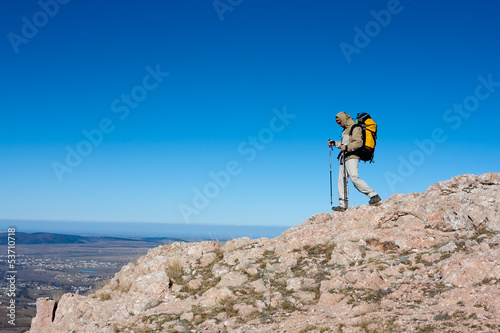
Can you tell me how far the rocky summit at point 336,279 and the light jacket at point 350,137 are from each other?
200 centimetres

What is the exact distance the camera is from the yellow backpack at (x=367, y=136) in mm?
11828

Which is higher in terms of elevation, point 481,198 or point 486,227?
point 481,198

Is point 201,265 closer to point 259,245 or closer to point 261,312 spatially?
point 259,245

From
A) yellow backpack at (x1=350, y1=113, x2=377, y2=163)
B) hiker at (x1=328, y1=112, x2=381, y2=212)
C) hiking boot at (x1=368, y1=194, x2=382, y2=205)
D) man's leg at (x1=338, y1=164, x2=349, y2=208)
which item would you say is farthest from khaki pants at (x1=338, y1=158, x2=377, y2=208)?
man's leg at (x1=338, y1=164, x2=349, y2=208)

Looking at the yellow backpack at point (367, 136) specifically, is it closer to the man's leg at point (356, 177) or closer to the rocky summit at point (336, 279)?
the man's leg at point (356, 177)

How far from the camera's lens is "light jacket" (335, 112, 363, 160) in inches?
462

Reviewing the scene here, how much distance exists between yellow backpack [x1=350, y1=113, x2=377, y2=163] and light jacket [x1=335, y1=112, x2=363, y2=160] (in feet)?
0.55

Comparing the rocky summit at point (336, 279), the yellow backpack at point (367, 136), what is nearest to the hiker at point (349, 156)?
the yellow backpack at point (367, 136)

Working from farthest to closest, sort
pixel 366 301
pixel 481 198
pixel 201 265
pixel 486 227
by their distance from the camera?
pixel 201 265
pixel 481 198
pixel 486 227
pixel 366 301

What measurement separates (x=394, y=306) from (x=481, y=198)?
4844mm

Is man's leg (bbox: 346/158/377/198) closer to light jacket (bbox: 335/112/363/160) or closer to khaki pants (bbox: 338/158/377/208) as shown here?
khaki pants (bbox: 338/158/377/208)

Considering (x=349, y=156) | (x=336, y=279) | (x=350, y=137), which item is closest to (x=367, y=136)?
(x=350, y=137)

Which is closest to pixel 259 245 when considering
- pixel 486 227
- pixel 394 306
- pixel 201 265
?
pixel 201 265

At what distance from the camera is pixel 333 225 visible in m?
10.9
